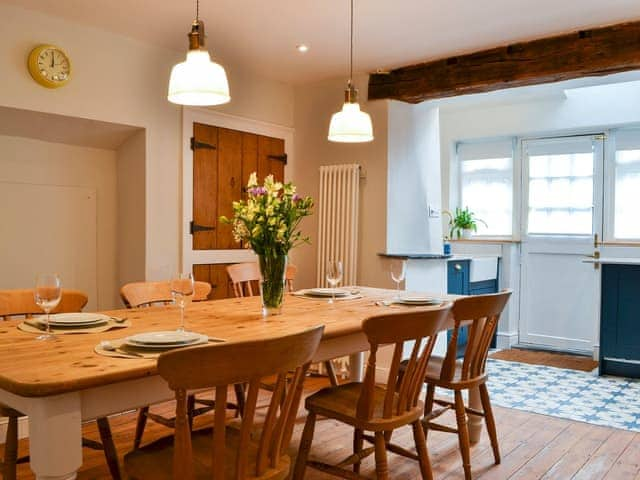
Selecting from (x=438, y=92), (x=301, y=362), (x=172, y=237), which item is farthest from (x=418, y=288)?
(x=301, y=362)

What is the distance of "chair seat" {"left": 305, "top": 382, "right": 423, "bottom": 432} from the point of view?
1967mm

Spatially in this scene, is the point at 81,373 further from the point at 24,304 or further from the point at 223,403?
the point at 24,304

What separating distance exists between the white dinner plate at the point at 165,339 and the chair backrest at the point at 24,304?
33.9 inches

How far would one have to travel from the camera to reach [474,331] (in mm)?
2412

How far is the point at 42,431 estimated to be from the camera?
1.27 metres

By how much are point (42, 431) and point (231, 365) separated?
437mm

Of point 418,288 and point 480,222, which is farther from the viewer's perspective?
point 480,222

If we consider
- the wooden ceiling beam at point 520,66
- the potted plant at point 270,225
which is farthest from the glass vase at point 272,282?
the wooden ceiling beam at point 520,66

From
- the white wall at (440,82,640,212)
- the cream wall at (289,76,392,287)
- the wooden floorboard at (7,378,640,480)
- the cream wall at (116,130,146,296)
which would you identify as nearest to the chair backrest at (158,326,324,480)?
Answer: the wooden floorboard at (7,378,640,480)

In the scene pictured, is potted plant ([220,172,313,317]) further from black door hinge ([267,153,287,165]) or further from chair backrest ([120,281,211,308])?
black door hinge ([267,153,287,165])

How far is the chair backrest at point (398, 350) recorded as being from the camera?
1833 millimetres

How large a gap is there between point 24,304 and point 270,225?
1039 millimetres

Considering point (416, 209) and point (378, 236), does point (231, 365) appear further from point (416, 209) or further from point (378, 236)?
point (416, 209)

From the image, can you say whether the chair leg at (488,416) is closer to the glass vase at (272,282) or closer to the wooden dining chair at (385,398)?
the wooden dining chair at (385,398)
